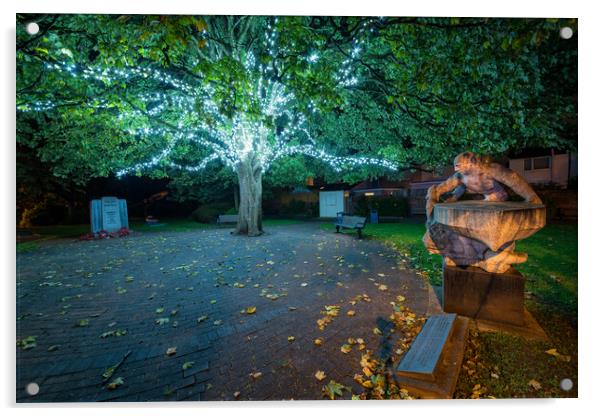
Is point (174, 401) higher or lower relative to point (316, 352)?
lower

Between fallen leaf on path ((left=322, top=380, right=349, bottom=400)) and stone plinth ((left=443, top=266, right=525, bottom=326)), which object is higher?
stone plinth ((left=443, top=266, right=525, bottom=326))

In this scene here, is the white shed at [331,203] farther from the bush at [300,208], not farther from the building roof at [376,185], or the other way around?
the building roof at [376,185]

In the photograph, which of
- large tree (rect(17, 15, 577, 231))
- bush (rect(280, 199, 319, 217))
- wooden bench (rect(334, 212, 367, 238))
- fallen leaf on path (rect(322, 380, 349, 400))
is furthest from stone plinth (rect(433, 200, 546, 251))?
bush (rect(280, 199, 319, 217))

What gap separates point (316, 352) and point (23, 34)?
505 centimetres

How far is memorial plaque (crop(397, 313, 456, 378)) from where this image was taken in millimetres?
2166

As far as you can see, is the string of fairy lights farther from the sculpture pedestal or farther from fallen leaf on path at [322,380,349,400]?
fallen leaf on path at [322,380,349,400]

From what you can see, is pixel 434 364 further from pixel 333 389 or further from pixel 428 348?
pixel 333 389

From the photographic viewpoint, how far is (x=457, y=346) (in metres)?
2.46

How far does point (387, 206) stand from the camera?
18.8 meters

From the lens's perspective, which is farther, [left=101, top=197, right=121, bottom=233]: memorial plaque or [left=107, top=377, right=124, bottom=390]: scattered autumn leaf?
[left=101, top=197, right=121, bottom=233]: memorial plaque

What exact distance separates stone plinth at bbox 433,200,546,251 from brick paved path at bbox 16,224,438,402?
1270mm

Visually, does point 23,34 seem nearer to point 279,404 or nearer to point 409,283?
point 279,404

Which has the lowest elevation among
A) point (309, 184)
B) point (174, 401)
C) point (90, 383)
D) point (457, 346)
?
point (174, 401)
